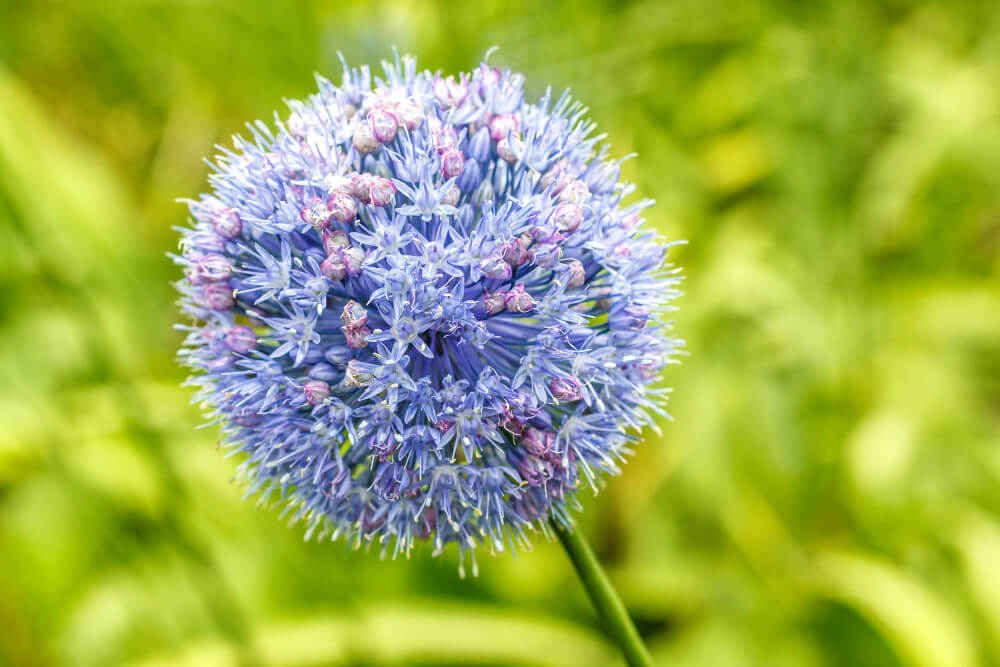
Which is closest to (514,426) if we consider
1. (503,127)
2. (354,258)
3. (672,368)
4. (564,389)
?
(564,389)

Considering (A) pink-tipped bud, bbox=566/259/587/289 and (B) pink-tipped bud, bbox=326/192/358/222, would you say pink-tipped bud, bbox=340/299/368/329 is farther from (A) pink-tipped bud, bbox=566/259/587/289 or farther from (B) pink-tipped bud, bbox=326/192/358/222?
(A) pink-tipped bud, bbox=566/259/587/289

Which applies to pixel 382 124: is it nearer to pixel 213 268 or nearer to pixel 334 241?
pixel 334 241

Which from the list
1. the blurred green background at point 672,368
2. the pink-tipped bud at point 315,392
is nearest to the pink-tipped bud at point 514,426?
the pink-tipped bud at point 315,392

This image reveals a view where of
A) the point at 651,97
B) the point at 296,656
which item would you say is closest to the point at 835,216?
the point at 651,97

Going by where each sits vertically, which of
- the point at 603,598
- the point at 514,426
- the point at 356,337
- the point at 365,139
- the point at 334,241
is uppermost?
the point at 365,139

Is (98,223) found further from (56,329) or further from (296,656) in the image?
(296,656)

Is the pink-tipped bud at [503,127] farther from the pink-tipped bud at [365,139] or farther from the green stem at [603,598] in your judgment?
the green stem at [603,598]

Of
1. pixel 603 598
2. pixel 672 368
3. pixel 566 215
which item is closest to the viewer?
pixel 603 598
